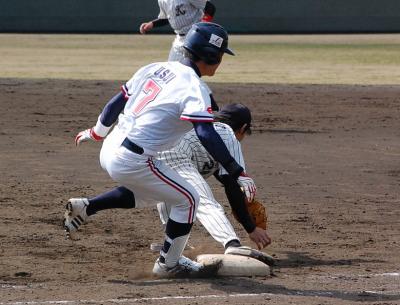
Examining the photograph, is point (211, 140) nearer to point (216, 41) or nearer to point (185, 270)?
point (216, 41)

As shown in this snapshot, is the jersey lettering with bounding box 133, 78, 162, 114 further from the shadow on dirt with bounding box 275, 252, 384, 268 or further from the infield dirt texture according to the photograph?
the shadow on dirt with bounding box 275, 252, 384, 268

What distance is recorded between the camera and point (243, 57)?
23609mm

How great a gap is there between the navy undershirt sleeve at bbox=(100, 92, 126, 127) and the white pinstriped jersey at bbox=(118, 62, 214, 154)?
315 millimetres

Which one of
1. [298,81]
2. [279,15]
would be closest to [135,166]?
[298,81]

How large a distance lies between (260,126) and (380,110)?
7.76 ft

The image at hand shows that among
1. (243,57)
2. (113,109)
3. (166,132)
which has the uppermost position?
(166,132)

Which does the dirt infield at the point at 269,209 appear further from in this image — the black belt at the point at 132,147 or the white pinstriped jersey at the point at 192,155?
the black belt at the point at 132,147

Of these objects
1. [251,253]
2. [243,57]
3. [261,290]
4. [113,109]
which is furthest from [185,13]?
[243,57]

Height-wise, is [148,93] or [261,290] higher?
[148,93]

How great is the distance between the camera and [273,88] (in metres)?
16.8

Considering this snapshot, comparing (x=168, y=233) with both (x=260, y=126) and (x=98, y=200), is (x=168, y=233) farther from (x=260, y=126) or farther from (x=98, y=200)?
(x=260, y=126)

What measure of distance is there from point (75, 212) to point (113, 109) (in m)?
0.65

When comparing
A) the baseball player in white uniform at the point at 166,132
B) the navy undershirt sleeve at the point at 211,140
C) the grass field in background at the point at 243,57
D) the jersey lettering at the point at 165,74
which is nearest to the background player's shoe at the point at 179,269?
the baseball player in white uniform at the point at 166,132

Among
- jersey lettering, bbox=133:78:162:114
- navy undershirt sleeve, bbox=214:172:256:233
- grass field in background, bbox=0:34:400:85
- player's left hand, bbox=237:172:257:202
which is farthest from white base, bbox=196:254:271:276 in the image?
grass field in background, bbox=0:34:400:85
